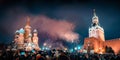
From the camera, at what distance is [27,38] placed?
359 feet

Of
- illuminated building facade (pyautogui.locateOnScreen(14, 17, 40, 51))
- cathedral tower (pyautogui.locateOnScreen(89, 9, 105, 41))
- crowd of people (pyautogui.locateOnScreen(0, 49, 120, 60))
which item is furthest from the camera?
A: cathedral tower (pyautogui.locateOnScreen(89, 9, 105, 41))

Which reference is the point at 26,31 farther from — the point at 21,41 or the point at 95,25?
the point at 95,25

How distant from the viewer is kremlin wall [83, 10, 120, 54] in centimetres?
8044

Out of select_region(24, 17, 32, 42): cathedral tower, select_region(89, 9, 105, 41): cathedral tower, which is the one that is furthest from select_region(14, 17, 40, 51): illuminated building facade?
select_region(89, 9, 105, 41): cathedral tower

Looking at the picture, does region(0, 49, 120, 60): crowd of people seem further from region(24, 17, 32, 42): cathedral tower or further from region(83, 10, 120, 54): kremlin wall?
region(24, 17, 32, 42): cathedral tower

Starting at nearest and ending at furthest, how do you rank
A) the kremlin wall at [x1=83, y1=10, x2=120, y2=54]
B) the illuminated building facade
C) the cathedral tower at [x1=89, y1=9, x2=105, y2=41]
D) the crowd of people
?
1. the crowd of people
2. the kremlin wall at [x1=83, y1=10, x2=120, y2=54]
3. the illuminated building facade
4. the cathedral tower at [x1=89, y1=9, x2=105, y2=41]

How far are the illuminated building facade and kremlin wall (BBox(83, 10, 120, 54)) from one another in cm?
2981

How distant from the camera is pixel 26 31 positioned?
116875 mm

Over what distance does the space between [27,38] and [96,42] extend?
156ft

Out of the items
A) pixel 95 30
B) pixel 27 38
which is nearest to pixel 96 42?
pixel 95 30

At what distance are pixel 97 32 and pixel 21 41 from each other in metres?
46.7

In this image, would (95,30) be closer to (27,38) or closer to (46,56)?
(27,38)

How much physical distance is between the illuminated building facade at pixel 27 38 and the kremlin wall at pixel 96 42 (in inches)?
1173

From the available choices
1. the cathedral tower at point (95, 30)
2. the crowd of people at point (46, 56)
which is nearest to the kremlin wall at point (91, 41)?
the cathedral tower at point (95, 30)
